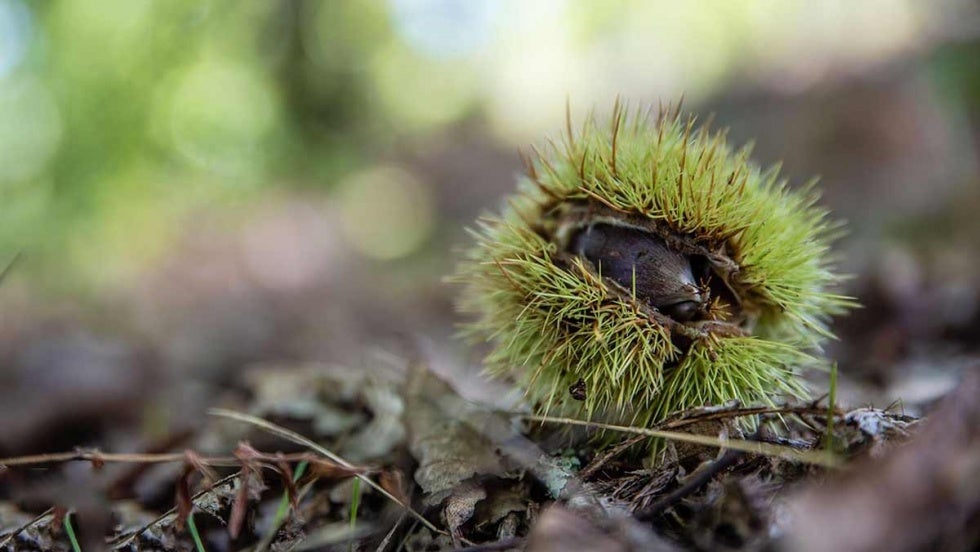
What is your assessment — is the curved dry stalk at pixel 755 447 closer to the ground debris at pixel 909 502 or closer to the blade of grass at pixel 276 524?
the ground debris at pixel 909 502

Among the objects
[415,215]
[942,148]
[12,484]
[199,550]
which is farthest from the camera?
[415,215]

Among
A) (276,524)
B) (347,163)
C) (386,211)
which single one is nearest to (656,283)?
(276,524)

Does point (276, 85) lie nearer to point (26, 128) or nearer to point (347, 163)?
point (347, 163)

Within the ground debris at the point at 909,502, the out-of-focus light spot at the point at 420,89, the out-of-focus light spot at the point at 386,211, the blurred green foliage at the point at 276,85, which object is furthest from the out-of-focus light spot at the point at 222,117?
the ground debris at the point at 909,502

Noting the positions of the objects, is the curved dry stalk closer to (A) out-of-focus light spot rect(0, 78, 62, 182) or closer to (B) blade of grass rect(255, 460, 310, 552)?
(B) blade of grass rect(255, 460, 310, 552)

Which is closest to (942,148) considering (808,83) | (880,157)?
(880,157)

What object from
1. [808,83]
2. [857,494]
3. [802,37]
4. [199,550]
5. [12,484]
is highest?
[802,37]

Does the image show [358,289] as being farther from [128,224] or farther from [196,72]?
[196,72]
